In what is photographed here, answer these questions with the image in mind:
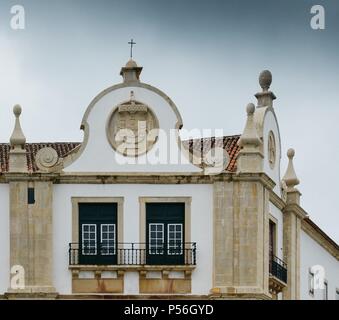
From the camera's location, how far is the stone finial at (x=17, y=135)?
59.4 meters

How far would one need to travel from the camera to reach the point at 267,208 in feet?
196

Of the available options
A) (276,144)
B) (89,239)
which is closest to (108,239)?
(89,239)

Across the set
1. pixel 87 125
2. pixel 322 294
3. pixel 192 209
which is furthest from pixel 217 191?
pixel 322 294

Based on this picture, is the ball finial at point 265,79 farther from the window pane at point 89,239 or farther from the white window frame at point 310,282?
the white window frame at point 310,282

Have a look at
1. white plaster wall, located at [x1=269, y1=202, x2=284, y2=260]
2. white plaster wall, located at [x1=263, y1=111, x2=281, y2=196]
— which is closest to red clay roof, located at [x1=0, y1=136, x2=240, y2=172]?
white plaster wall, located at [x1=263, y1=111, x2=281, y2=196]

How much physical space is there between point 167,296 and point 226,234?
2737 mm

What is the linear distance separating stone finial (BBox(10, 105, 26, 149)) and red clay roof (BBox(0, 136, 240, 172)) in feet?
2.35

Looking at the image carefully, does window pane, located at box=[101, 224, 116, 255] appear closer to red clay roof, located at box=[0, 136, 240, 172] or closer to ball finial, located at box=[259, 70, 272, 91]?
red clay roof, located at box=[0, 136, 240, 172]

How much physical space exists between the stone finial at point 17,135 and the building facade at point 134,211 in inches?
1.2

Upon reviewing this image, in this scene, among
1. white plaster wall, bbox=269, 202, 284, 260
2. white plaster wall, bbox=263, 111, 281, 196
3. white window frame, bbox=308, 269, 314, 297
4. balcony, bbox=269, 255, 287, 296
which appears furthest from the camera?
white window frame, bbox=308, 269, 314, 297

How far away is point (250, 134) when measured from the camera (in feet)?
194

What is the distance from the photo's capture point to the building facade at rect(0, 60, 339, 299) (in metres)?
58.6

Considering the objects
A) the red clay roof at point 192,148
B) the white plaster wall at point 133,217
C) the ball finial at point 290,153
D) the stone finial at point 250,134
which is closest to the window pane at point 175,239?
the white plaster wall at point 133,217
